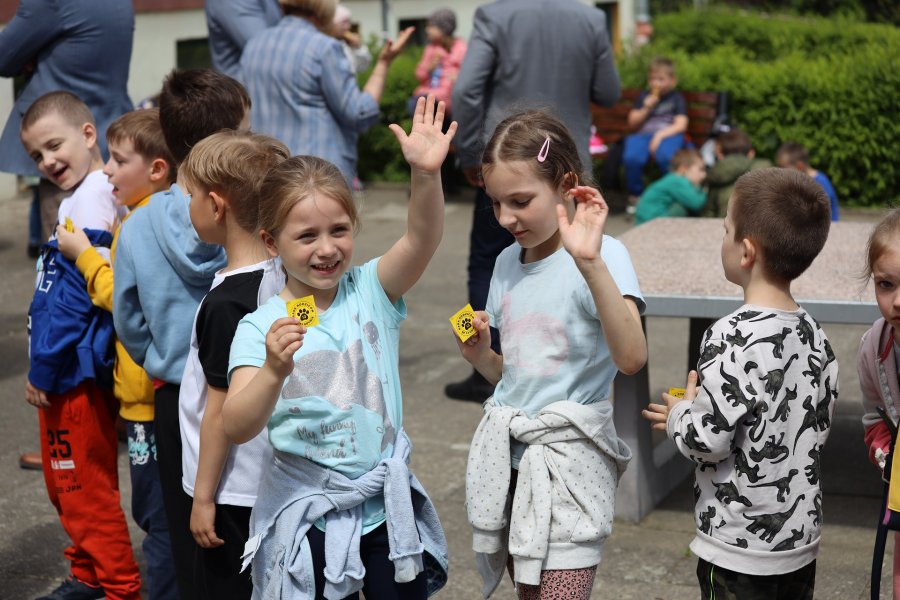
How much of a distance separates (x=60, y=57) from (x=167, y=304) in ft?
9.50

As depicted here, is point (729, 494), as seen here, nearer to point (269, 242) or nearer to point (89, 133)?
point (269, 242)

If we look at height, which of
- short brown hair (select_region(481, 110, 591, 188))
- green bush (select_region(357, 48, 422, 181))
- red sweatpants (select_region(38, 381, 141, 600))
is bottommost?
green bush (select_region(357, 48, 422, 181))

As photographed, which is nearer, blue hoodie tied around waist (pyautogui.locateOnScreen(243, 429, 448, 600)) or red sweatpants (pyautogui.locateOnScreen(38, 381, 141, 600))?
blue hoodie tied around waist (pyautogui.locateOnScreen(243, 429, 448, 600))

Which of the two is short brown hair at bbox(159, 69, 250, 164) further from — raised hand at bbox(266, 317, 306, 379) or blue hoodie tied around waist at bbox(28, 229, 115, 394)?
raised hand at bbox(266, 317, 306, 379)

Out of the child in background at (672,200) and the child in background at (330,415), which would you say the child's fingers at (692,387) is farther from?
the child in background at (672,200)

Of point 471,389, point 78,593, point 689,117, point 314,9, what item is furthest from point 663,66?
point 78,593

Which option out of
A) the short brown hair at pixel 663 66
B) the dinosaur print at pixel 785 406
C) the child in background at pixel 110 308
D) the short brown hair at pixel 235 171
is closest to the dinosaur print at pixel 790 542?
the dinosaur print at pixel 785 406

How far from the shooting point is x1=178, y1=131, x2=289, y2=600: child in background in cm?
292

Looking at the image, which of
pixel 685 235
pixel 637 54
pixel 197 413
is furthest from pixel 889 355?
pixel 637 54

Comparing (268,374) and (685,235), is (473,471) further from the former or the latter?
(685,235)

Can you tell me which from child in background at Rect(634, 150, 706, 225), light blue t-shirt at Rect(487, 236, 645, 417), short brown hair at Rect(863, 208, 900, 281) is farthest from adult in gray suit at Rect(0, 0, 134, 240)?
child in background at Rect(634, 150, 706, 225)

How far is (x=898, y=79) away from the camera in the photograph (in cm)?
1131

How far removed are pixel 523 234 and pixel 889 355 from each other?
35.3 inches

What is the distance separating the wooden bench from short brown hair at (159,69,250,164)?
27.6 feet
